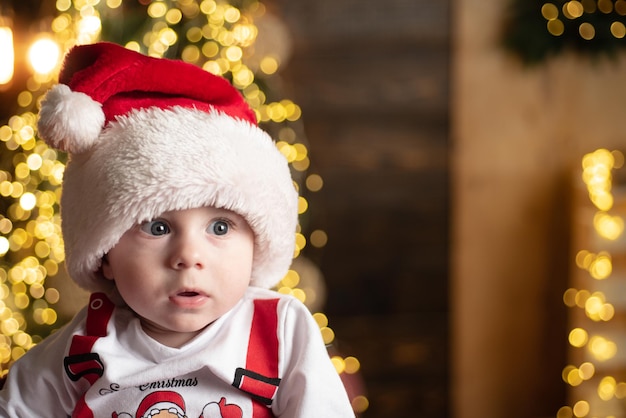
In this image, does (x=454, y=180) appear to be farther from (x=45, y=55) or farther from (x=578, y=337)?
(x=45, y=55)

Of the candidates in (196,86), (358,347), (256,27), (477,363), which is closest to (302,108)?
(256,27)

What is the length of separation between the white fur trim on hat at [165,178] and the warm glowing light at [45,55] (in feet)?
3.03

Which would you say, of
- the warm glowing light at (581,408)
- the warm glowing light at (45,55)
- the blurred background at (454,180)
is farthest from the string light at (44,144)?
the warm glowing light at (581,408)

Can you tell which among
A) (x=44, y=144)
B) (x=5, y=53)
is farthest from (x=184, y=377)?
(x=5, y=53)

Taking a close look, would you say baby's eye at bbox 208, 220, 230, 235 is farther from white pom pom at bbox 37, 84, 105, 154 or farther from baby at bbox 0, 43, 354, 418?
white pom pom at bbox 37, 84, 105, 154

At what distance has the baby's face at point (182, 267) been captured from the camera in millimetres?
870

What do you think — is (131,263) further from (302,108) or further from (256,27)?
(302,108)

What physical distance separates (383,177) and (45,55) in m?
1.11

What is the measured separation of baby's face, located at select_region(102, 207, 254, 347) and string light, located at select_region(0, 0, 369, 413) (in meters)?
0.79

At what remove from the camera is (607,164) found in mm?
2137

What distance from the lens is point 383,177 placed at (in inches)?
94.7

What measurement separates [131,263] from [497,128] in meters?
1.74

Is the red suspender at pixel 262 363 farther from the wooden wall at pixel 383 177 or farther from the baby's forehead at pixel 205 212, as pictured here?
the wooden wall at pixel 383 177

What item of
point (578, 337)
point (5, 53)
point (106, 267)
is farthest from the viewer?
point (578, 337)
